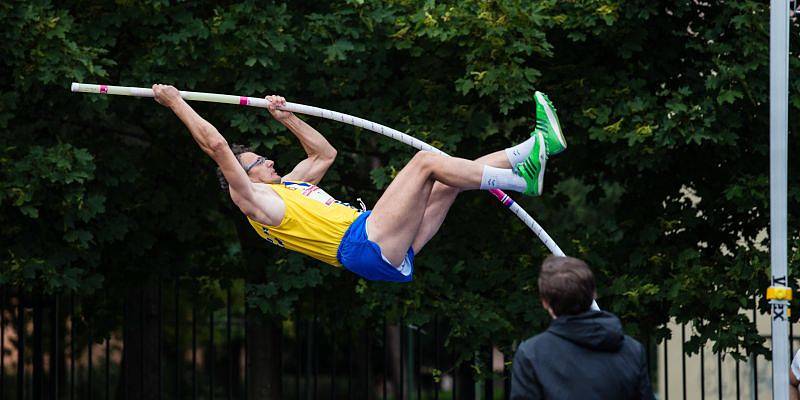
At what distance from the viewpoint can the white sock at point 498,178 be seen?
6.58 m

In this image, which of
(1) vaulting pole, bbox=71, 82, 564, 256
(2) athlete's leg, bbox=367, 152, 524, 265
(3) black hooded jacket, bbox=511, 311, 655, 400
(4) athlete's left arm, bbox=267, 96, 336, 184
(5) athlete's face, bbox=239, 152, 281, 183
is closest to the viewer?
→ (3) black hooded jacket, bbox=511, 311, 655, 400

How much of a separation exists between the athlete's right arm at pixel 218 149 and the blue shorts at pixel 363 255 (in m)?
0.50

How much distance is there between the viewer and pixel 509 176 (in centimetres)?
663

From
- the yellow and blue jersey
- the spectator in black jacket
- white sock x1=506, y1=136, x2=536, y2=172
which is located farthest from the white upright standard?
the spectator in black jacket

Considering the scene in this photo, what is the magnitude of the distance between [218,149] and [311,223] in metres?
0.73

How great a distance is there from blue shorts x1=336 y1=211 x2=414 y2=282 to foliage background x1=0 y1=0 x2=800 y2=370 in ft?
8.25

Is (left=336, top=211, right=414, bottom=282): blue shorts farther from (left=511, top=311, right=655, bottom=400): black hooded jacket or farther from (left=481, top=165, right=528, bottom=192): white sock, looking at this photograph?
(left=511, top=311, right=655, bottom=400): black hooded jacket

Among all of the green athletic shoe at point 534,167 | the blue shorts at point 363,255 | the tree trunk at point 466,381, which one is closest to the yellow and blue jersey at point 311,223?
the blue shorts at point 363,255

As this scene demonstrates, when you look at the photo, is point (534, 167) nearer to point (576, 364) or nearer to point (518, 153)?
point (518, 153)

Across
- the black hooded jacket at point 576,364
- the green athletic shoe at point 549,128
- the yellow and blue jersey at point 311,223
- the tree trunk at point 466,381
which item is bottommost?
the tree trunk at point 466,381

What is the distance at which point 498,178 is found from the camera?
659 centimetres

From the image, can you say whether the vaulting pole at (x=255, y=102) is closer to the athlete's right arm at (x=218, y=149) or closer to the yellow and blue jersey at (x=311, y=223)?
the athlete's right arm at (x=218, y=149)

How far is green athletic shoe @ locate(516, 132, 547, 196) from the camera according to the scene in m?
6.68

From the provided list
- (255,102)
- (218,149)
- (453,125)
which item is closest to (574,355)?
(218,149)
